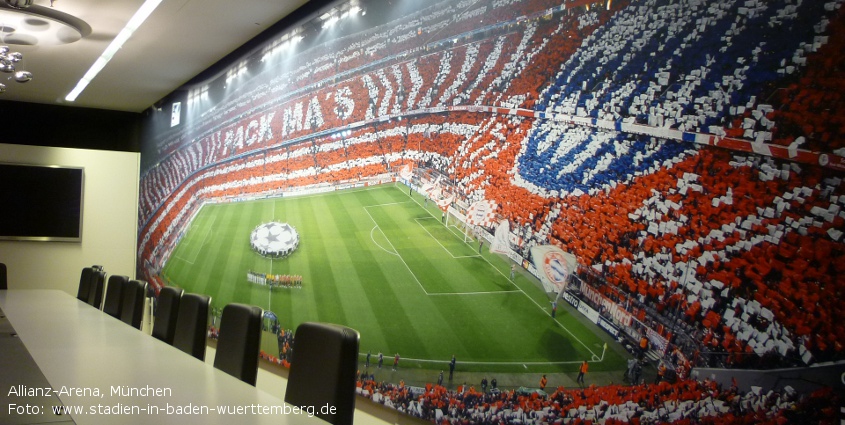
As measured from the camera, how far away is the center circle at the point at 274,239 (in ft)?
17.7

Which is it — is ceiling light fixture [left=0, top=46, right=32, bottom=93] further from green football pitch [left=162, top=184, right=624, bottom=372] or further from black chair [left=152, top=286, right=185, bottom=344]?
black chair [left=152, top=286, right=185, bottom=344]

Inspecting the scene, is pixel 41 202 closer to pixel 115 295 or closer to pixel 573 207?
pixel 115 295

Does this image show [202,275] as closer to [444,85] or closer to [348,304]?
[348,304]

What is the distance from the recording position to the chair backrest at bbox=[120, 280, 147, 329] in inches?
171

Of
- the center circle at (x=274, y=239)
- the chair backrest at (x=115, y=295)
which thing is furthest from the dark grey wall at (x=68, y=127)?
the chair backrest at (x=115, y=295)

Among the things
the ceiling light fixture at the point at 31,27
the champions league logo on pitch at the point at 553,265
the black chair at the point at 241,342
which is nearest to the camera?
the black chair at the point at 241,342

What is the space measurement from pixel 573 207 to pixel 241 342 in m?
1.60

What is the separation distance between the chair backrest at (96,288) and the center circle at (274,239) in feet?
4.45

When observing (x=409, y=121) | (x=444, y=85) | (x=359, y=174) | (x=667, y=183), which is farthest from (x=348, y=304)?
(x=667, y=183)

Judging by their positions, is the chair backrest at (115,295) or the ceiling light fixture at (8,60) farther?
the ceiling light fixture at (8,60)

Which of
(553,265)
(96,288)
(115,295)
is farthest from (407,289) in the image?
(96,288)

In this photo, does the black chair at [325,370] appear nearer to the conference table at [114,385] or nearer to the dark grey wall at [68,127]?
the conference table at [114,385]

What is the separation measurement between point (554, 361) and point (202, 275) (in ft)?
17.4

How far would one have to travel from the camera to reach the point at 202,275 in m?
7.17
